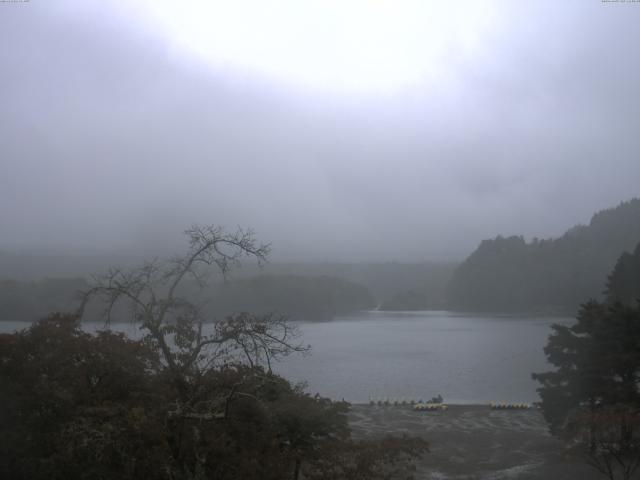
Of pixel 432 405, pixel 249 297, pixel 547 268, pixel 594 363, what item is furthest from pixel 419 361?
pixel 547 268

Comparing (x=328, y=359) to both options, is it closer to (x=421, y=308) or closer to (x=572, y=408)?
(x=572, y=408)

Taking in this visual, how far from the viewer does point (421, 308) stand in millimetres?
99750

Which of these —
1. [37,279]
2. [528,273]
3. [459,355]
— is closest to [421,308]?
[528,273]

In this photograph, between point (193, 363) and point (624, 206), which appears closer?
point (193, 363)

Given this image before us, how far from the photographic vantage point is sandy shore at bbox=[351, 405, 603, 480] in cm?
1492

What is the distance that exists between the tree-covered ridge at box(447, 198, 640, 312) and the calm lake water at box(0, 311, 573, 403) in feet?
42.9

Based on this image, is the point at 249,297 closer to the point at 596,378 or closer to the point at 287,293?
the point at 287,293

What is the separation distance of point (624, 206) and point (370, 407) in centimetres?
7563

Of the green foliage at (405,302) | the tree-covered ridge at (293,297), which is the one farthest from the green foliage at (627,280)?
the green foliage at (405,302)

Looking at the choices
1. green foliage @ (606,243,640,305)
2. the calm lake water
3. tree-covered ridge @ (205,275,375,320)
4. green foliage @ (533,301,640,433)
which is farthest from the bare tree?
green foliage @ (606,243,640,305)

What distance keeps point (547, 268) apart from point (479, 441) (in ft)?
228

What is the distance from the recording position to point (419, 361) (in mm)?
40156

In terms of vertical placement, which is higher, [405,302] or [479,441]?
[405,302]

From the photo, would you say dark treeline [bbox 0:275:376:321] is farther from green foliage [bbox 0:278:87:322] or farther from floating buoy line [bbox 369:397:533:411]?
floating buoy line [bbox 369:397:533:411]
